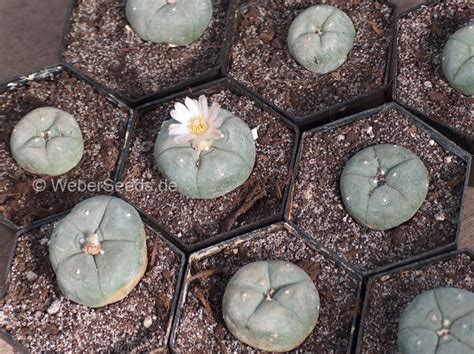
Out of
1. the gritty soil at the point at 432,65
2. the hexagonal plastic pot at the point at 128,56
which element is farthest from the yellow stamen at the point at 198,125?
the gritty soil at the point at 432,65

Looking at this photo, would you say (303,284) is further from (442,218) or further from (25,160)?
(25,160)

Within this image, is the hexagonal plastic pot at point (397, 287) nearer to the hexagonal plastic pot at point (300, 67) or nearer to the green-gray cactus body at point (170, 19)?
the hexagonal plastic pot at point (300, 67)

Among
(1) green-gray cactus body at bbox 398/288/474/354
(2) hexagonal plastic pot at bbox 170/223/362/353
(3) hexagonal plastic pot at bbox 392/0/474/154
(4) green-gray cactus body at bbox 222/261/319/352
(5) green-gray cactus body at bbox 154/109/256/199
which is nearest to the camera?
(1) green-gray cactus body at bbox 398/288/474/354

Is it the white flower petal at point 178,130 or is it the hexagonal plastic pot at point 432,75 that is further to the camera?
the hexagonal plastic pot at point 432,75

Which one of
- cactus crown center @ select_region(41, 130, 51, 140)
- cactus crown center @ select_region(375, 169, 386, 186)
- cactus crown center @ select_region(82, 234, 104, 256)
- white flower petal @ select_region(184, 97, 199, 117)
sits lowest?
cactus crown center @ select_region(82, 234, 104, 256)

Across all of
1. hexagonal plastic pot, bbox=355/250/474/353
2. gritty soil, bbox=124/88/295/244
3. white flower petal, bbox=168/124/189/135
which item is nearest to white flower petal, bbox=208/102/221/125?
white flower petal, bbox=168/124/189/135

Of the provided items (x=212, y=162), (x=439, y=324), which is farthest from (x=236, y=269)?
(x=439, y=324)

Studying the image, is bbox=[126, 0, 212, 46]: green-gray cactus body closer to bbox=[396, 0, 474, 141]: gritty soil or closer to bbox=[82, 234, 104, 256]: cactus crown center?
bbox=[396, 0, 474, 141]: gritty soil
